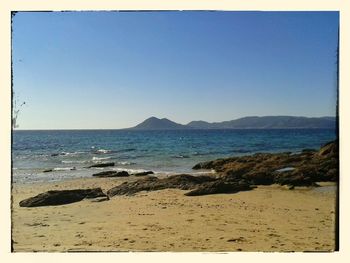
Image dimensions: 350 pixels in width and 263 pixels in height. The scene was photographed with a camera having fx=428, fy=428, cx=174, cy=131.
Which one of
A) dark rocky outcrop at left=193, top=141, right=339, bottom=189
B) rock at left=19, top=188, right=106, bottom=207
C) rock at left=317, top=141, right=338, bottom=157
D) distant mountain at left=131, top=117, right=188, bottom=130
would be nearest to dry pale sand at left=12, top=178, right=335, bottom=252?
rock at left=19, top=188, right=106, bottom=207

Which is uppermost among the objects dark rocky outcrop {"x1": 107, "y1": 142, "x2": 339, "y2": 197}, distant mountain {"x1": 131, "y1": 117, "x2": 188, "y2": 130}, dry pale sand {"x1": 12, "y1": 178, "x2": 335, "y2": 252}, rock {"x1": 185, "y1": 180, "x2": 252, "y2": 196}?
distant mountain {"x1": 131, "y1": 117, "x2": 188, "y2": 130}

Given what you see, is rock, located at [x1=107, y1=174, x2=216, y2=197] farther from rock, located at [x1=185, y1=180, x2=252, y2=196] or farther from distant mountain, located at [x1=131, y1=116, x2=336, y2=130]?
distant mountain, located at [x1=131, y1=116, x2=336, y2=130]

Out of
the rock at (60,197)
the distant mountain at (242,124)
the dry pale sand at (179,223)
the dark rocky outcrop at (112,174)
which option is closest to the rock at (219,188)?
the dry pale sand at (179,223)

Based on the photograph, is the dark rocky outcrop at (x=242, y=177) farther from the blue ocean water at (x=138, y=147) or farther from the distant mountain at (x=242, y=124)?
the distant mountain at (x=242, y=124)

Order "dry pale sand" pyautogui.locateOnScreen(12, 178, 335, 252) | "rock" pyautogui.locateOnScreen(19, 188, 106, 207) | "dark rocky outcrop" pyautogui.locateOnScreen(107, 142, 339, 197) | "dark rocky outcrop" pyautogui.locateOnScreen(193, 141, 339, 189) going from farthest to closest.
A: "dark rocky outcrop" pyautogui.locateOnScreen(107, 142, 339, 197) < "dark rocky outcrop" pyautogui.locateOnScreen(193, 141, 339, 189) < "rock" pyautogui.locateOnScreen(19, 188, 106, 207) < "dry pale sand" pyautogui.locateOnScreen(12, 178, 335, 252)

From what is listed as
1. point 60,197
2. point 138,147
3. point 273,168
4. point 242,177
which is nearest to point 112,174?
point 138,147

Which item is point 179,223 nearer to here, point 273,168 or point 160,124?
point 160,124

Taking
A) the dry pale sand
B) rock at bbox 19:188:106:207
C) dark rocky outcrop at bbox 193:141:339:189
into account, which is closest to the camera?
the dry pale sand
